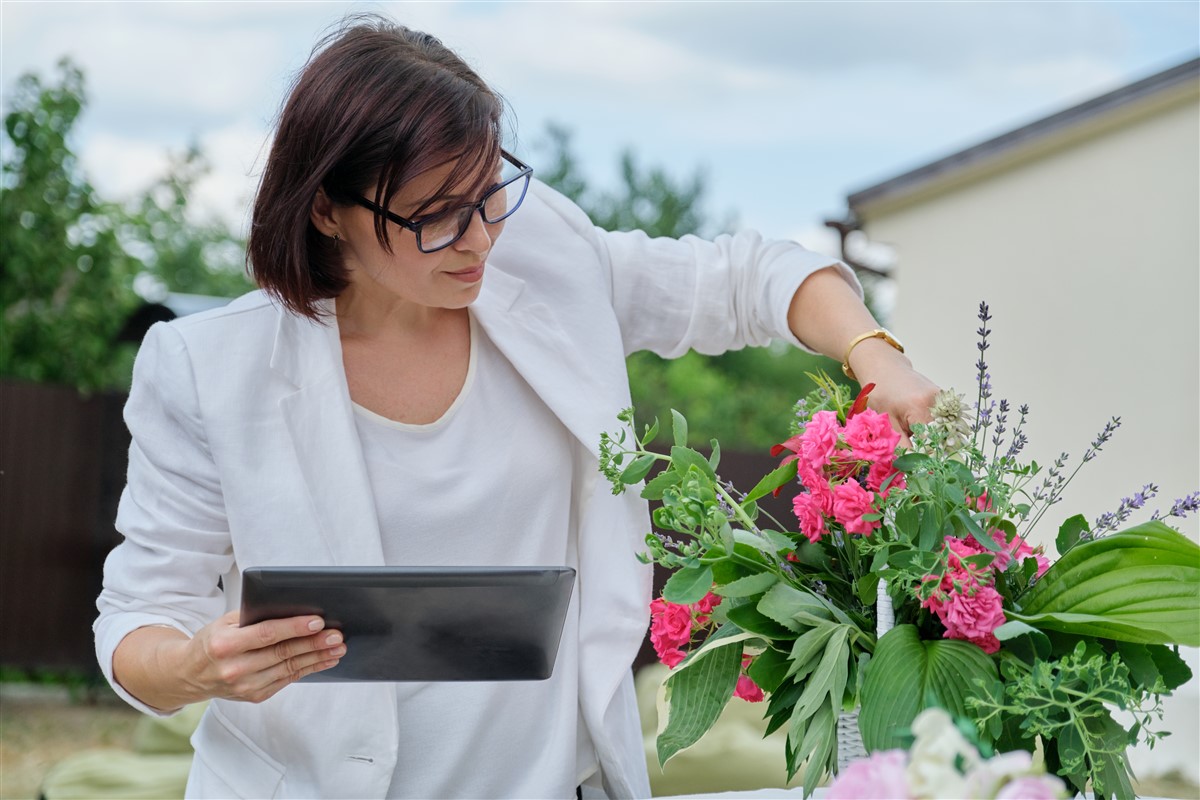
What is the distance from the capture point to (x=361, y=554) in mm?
1379

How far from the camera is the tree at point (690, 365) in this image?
17172 mm

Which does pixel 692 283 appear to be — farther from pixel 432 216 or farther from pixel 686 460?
pixel 686 460

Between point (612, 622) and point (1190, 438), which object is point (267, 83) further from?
point (1190, 438)

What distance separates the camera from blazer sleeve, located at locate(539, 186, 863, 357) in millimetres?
1615

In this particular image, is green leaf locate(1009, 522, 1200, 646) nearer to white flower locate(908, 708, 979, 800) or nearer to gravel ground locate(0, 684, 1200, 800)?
white flower locate(908, 708, 979, 800)

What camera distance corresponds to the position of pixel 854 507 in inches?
37.9

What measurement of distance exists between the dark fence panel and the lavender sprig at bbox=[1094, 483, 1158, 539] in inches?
285

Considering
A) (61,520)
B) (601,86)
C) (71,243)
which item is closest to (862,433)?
(61,520)

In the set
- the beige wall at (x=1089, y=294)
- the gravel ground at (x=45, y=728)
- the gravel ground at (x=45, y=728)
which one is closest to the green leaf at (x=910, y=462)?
the beige wall at (x=1089, y=294)

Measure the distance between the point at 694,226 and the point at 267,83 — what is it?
60.2ft

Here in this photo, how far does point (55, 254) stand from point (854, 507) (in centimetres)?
850

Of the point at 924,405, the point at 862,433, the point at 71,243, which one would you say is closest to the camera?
the point at 862,433

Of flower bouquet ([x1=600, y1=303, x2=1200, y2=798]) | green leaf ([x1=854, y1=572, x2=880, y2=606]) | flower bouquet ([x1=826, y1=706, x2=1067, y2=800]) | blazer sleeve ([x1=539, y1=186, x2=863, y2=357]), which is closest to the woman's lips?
blazer sleeve ([x1=539, y1=186, x2=863, y2=357])

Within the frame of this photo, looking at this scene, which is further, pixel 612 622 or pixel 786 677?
pixel 612 622
